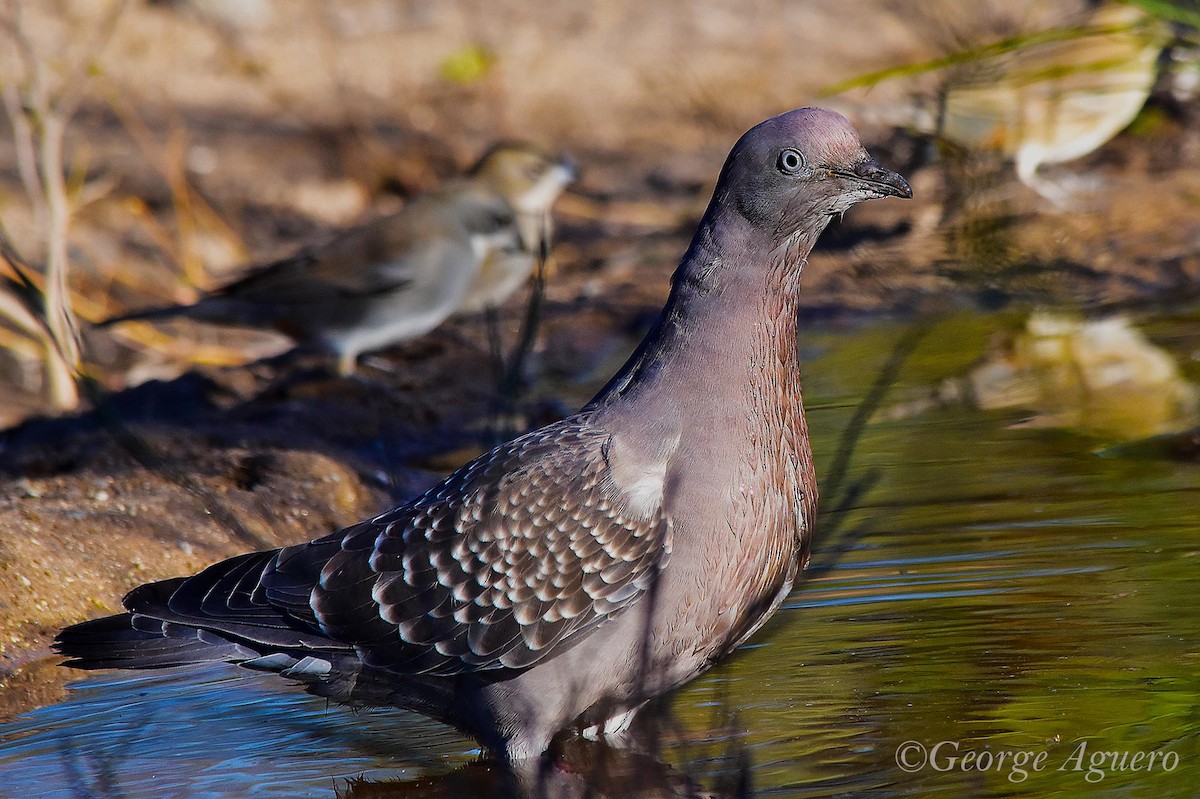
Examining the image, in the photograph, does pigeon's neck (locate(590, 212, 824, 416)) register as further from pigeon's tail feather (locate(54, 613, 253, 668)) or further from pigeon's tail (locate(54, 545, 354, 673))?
pigeon's tail feather (locate(54, 613, 253, 668))

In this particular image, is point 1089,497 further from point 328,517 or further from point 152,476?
point 152,476

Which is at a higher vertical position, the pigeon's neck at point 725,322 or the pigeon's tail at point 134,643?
the pigeon's neck at point 725,322

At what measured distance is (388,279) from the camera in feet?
26.3

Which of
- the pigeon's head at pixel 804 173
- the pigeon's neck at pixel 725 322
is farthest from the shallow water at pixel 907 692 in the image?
the pigeon's head at pixel 804 173

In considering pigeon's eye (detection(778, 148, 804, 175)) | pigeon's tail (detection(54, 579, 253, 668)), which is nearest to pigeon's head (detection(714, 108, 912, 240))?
pigeon's eye (detection(778, 148, 804, 175))

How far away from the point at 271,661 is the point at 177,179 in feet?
21.0

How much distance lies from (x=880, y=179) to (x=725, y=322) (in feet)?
1.73

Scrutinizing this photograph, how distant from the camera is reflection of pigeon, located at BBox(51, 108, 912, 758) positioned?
12.5 ft

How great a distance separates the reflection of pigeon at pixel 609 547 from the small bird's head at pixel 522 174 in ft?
18.6

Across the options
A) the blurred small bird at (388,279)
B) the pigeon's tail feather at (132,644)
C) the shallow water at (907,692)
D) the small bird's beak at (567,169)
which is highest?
the small bird's beak at (567,169)

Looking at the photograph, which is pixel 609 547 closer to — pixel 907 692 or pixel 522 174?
pixel 907 692

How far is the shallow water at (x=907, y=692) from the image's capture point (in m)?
3.64

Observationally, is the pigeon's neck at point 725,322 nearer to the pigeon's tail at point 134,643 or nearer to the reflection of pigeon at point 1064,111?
the pigeon's tail at point 134,643

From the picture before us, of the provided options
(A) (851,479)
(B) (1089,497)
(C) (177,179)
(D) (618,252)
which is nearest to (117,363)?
(C) (177,179)
